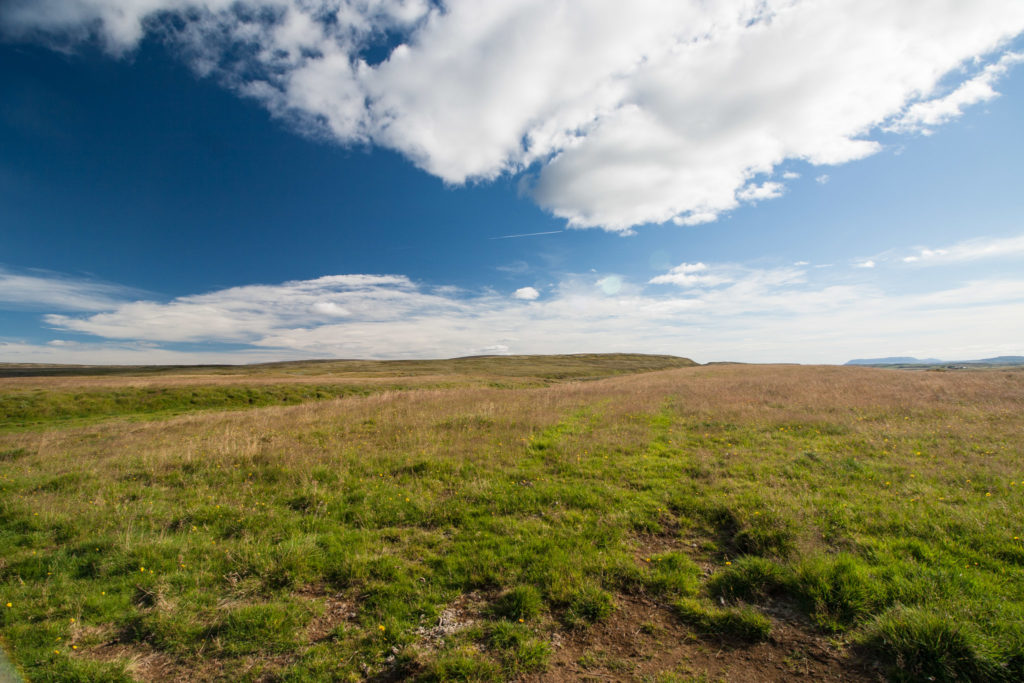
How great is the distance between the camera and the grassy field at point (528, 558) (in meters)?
4.23

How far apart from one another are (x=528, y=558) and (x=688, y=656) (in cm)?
241

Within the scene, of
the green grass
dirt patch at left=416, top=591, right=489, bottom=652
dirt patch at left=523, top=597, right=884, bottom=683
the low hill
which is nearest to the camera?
dirt patch at left=523, top=597, right=884, bottom=683

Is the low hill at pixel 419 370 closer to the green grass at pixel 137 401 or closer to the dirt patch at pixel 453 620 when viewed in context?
the green grass at pixel 137 401

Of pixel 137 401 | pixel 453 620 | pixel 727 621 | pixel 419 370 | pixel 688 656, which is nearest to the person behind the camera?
pixel 688 656

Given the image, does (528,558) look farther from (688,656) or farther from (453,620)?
(688,656)

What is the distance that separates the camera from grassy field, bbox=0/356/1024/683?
423 cm

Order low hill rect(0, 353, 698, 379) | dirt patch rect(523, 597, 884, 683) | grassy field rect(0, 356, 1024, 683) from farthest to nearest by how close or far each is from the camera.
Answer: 1. low hill rect(0, 353, 698, 379)
2. grassy field rect(0, 356, 1024, 683)
3. dirt patch rect(523, 597, 884, 683)

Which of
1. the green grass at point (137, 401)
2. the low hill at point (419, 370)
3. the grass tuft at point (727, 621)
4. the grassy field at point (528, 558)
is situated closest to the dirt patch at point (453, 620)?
the grassy field at point (528, 558)

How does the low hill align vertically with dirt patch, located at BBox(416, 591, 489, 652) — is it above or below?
above

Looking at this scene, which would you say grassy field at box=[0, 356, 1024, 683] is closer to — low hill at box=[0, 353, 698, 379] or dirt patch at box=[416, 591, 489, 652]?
dirt patch at box=[416, 591, 489, 652]

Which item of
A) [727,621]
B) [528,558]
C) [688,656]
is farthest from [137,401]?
[727,621]

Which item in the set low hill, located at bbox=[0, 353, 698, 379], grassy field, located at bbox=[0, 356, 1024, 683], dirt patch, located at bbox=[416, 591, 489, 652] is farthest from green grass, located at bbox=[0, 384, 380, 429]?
low hill, located at bbox=[0, 353, 698, 379]

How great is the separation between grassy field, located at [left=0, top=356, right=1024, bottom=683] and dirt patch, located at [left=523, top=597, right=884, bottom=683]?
3 centimetres

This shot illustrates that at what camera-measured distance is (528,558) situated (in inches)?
238
